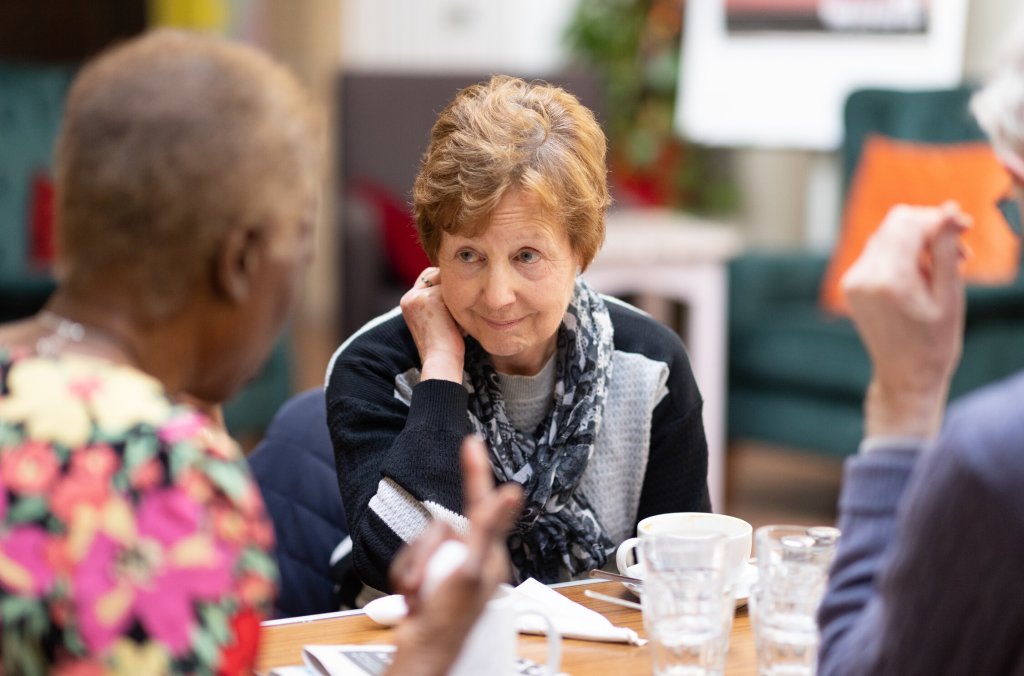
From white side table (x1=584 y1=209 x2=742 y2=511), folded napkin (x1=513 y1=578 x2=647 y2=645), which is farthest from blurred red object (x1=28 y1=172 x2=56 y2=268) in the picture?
folded napkin (x1=513 y1=578 x2=647 y2=645)

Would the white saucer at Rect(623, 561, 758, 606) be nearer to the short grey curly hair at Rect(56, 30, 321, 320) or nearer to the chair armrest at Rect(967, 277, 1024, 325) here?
the short grey curly hair at Rect(56, 30, 321, 320)

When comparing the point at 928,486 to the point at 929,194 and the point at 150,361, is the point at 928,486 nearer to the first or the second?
the point at 150,361

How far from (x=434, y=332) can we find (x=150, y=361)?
658mm

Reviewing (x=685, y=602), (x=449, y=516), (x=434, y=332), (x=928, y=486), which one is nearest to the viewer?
(x=928, y=486)

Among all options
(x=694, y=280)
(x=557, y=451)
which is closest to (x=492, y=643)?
(x=557, y=451)

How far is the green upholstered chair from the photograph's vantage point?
3.59 metres

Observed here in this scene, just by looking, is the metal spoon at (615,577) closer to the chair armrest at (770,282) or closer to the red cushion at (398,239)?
the chair armrest at (770,282)

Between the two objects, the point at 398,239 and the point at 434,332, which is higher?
the point at 434,332

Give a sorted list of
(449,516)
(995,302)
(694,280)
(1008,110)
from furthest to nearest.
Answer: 1. (694,280)
2. (995,302)
3. (449,516)
4. (1008,110)

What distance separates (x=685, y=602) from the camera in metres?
1.12

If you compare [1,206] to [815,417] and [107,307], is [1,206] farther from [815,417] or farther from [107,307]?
[107,307]

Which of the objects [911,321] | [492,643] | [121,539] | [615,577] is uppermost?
[911,321]

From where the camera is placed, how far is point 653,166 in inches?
226

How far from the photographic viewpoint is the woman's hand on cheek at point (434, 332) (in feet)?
5.21
